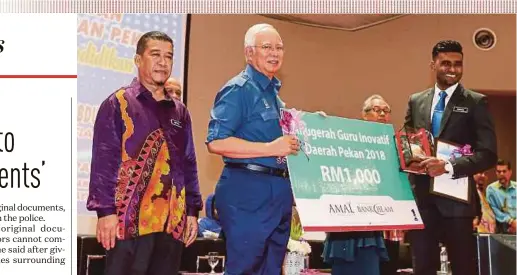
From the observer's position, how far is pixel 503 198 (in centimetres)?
258

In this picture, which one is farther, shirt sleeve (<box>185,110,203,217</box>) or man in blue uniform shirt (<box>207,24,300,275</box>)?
shirt sleeve (<box>185,110,203,217</box>)

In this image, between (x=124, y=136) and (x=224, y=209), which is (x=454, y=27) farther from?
(x=124, y=136)

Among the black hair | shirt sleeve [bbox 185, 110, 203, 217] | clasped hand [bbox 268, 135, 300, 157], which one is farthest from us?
the black hair

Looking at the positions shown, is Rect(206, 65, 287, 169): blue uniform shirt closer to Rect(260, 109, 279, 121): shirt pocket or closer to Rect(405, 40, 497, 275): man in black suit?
Rect(260, 109, 279, 121): shirt pocket

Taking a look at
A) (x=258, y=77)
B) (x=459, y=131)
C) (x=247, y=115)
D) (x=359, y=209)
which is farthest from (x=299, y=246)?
(x=459, y=131)

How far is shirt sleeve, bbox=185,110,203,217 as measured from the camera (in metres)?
2.52

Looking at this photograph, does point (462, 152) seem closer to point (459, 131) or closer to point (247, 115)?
point (459, 131)

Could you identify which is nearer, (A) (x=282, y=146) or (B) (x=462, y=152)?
(A) (x=282, y=146)

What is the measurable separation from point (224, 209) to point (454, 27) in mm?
984

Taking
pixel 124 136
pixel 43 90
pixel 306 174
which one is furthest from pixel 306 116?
pixel 43 90

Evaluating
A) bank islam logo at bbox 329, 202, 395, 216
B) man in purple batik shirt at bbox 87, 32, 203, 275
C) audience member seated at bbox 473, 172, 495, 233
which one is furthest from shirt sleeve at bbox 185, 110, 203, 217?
audience member seated at bbox 473, 172, 495, 233

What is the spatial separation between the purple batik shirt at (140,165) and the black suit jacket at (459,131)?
0.76 meters

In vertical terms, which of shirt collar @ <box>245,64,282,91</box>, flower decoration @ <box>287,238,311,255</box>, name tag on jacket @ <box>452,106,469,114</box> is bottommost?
flower decoration @ <box>287,238,311,255</box>

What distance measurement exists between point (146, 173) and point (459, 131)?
3.49ft
